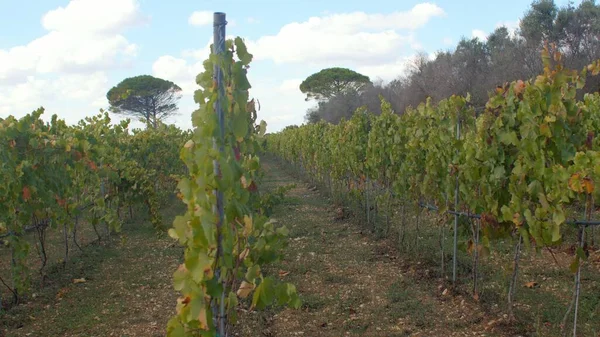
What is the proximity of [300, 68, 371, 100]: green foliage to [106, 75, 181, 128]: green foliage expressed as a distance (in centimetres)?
1465

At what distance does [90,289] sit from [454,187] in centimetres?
399

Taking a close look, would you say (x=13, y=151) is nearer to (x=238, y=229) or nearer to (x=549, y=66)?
(x=238, y=229)

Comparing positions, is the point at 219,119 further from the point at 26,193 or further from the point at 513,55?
the point at 513,55

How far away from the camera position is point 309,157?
16.6m

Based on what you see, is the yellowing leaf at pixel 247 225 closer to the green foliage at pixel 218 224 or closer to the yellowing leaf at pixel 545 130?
the green foliage at pixel 218 224

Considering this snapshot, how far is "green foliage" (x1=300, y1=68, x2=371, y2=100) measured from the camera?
2265 inches

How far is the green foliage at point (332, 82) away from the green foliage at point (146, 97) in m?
14.7

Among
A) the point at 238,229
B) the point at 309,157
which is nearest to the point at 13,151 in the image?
the point at 238,229

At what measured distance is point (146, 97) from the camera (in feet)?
167

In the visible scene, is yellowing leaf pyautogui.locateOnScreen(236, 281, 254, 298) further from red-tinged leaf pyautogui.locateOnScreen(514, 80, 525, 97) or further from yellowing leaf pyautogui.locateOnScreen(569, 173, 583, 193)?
red-tinged leaf pyautogui.locateOnScreen(514, 80, 525, 97)

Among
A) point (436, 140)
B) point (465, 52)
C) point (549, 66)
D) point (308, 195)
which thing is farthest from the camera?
point (465, 52)

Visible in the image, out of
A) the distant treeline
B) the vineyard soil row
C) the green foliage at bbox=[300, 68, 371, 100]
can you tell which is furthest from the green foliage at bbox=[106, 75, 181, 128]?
the vineyard soil row

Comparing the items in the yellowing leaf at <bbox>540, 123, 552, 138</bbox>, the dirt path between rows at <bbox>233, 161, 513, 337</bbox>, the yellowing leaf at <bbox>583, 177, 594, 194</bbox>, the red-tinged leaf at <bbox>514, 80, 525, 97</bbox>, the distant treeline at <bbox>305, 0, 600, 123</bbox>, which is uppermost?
the distant treeline at <bbox>305, 0, 600, 123</bbox>

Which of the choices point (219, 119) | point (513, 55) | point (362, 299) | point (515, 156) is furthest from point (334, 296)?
point (513, 55)
